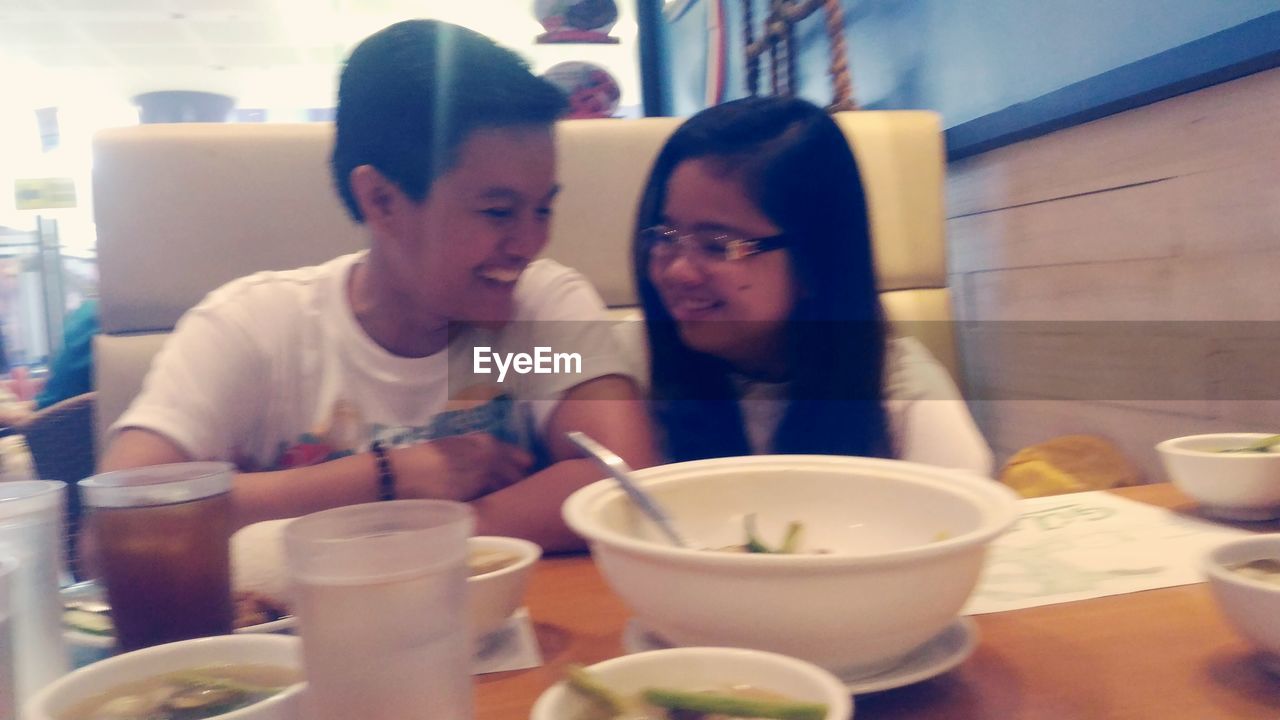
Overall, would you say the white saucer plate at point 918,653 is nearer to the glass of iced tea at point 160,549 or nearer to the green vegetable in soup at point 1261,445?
the glass of iced tea at point 160,549

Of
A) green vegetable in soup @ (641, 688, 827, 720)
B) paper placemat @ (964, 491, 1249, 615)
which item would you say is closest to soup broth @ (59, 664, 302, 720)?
green vegetable in soup @ (641, 688, 827, 720)

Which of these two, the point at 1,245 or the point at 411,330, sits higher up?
the point at 1,245

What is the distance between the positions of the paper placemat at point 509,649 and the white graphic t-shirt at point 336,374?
383 millimetres

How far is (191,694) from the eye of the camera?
28 cm

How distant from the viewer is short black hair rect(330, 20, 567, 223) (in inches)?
27.9

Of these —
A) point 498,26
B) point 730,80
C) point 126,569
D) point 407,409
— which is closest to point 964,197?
point 730,80

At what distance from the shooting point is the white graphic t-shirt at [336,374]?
745 millimetres

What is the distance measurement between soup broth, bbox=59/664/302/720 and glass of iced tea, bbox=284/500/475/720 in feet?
0.07

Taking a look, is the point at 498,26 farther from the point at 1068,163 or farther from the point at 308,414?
the point at 1068,163

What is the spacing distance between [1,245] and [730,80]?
1.07m

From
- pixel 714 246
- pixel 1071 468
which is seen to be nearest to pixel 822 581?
pixel 714 246

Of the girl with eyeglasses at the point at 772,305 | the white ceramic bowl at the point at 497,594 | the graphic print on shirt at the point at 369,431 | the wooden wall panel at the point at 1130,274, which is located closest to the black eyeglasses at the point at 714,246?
the girl with eyeglasses at the point at 772,305

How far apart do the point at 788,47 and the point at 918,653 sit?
1.09 meters

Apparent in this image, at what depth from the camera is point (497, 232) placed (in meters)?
0.76
